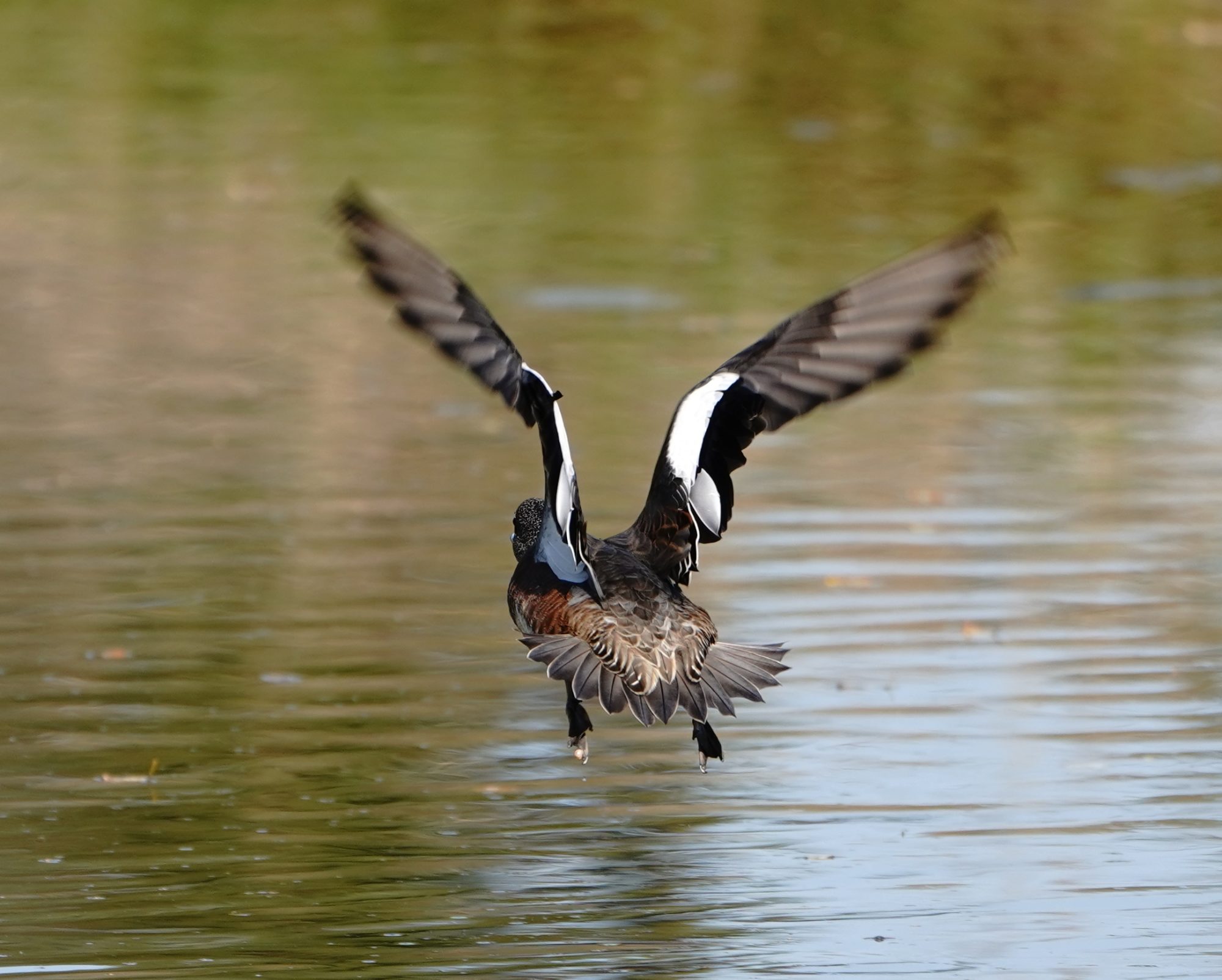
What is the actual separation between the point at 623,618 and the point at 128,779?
1607mm

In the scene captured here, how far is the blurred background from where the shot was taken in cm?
566

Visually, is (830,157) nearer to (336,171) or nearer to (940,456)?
(336,171)

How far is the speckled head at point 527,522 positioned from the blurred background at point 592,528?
0.59 m

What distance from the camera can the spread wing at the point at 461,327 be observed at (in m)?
5.63

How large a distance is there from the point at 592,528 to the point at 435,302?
3.10 m

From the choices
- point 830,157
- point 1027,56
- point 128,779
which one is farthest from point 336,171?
point 128,779

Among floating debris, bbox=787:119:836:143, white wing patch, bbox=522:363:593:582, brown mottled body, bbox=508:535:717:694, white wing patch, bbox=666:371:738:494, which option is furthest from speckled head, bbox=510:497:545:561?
floating debris, bbox=787:119:836:143

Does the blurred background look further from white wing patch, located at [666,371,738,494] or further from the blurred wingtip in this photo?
the blurred wingtip

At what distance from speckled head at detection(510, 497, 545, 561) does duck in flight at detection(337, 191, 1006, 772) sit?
→ 5.0 inches

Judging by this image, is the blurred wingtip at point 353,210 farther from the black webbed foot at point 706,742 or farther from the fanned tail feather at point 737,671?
the black webbed foot at point 706,742

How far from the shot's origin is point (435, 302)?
231 inches

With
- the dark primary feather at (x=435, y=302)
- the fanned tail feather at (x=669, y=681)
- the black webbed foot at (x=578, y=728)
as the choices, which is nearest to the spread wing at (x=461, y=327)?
the dark primary feather at (x=435, y=302)

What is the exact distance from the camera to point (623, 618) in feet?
19.1

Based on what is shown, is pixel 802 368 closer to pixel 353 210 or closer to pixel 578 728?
pixel 578 728
